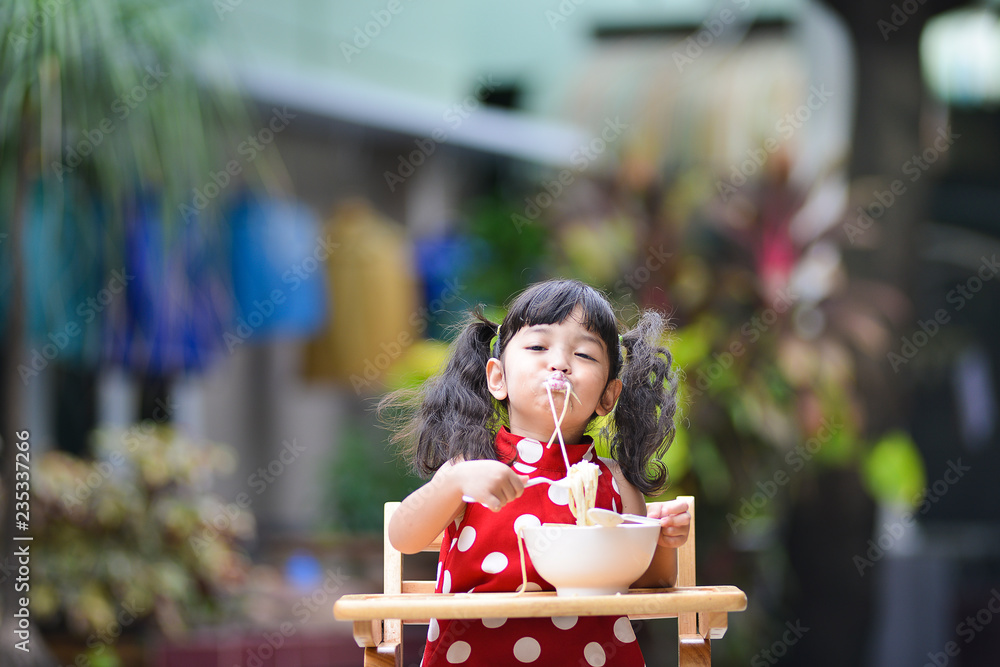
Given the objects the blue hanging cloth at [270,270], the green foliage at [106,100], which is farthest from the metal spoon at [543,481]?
the blue hanging cloth at [270,270]

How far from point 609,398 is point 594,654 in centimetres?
39

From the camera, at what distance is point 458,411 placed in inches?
66.9

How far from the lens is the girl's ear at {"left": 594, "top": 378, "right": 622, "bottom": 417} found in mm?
1668

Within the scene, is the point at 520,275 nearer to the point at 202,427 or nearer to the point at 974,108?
the point at 202,427

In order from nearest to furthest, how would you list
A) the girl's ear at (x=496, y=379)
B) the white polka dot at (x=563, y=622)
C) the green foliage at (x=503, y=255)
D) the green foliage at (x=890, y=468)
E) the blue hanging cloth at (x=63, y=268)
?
1. the white polka dot at (x=563, y=622)
2. the girl's ear at (x=496, y=379)
3. the blue hanging cloth at (x=63, y=268)
4. the green foliage at (x=890, y=468)
5. the green foliage at (x=503, y=255)

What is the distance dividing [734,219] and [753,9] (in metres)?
1.66

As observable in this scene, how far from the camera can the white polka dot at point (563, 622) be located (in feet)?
5.08

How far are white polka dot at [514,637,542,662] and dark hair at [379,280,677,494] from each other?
0.28 meters

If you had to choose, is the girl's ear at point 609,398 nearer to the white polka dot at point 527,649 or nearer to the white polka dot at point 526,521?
the white polka dot at point 526,521

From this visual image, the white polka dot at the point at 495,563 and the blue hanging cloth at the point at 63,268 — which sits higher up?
the blue hanging cloth at the point at 63,268

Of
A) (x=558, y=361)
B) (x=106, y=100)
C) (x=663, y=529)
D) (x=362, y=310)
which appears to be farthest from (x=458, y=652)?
(x=362, y=310)

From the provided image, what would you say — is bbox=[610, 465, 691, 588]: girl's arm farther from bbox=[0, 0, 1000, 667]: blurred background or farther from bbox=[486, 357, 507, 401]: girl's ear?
bbox=[0, 0, 1000, 667]: blurred background

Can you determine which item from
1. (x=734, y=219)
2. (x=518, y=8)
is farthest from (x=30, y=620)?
(x=518, y=8)

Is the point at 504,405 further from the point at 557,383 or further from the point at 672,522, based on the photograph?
the point at 672,522
